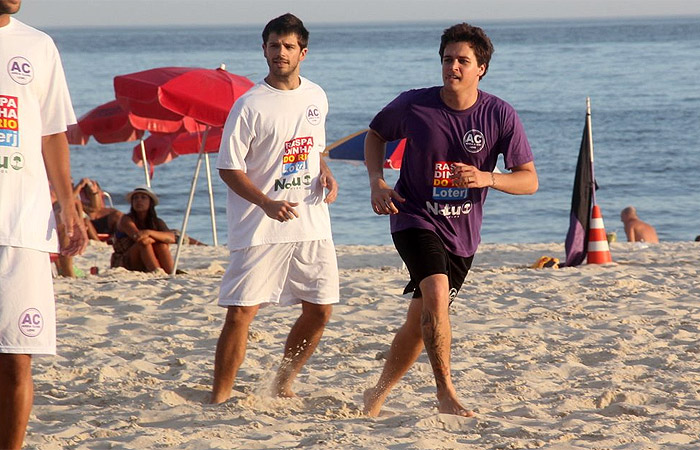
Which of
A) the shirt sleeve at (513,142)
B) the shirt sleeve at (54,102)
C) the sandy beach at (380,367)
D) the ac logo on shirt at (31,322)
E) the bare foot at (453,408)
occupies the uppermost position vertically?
the shirt sleeve at (54,102)

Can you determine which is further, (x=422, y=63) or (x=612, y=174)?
(x=422, y=63)

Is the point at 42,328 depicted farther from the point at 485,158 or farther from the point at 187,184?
the point at 187,184

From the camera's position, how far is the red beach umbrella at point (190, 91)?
9578 millimetres

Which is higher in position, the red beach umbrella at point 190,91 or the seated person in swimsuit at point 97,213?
the red beach umbrella at point 190,91

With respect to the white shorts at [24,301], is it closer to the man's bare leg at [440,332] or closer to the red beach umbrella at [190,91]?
the man's bare leg at [440,332]

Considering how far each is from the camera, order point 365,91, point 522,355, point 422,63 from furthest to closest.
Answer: point 422,63 → point 365,91 → point 522,355

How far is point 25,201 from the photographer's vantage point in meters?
3.33

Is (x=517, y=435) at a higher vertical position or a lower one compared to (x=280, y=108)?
lower

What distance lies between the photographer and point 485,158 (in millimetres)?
4523

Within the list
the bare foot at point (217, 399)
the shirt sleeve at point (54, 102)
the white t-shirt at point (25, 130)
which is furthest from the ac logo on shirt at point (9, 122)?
the bare foot at point (217, 399)

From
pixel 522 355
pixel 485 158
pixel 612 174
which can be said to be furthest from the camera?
pixel 612 174

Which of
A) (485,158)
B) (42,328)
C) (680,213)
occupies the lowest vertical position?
(680,213)

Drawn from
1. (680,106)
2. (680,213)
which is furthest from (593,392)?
(680,106)

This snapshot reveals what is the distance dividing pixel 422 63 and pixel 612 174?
1988 inches
